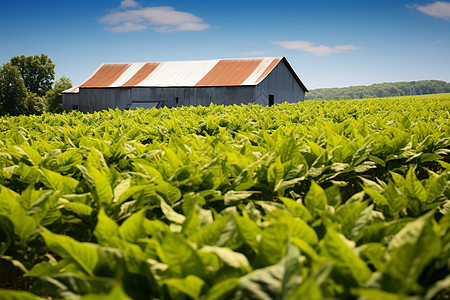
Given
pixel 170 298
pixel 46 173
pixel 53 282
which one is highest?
pixel 46 173

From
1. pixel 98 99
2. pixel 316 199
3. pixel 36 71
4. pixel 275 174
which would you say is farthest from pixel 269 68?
pixel 36 71

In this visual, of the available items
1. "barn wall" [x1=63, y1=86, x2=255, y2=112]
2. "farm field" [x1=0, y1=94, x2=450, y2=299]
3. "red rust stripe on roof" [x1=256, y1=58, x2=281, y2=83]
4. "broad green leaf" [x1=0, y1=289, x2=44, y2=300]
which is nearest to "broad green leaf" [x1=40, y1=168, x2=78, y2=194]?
"farm field" [x1=0, y1=94, x2=450, y2=299]

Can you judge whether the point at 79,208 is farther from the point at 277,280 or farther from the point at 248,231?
the point at 277,280

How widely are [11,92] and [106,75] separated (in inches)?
1845

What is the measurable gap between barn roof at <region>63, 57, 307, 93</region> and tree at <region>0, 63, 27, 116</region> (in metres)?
42.0

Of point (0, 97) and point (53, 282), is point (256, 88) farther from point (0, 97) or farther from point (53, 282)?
point (0, 97)

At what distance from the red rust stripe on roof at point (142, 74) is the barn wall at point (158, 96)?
39.4 inches

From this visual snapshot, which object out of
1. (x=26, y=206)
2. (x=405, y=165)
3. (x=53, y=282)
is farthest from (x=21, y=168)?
(x=405, y=165)

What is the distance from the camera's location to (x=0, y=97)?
253 ft

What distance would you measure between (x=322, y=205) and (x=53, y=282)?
158 centimetres

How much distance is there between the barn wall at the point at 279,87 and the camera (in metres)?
36.6

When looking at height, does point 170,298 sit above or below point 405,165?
below

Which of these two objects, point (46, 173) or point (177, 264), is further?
point (46, 173)

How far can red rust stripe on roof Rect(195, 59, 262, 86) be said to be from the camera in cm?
3653
